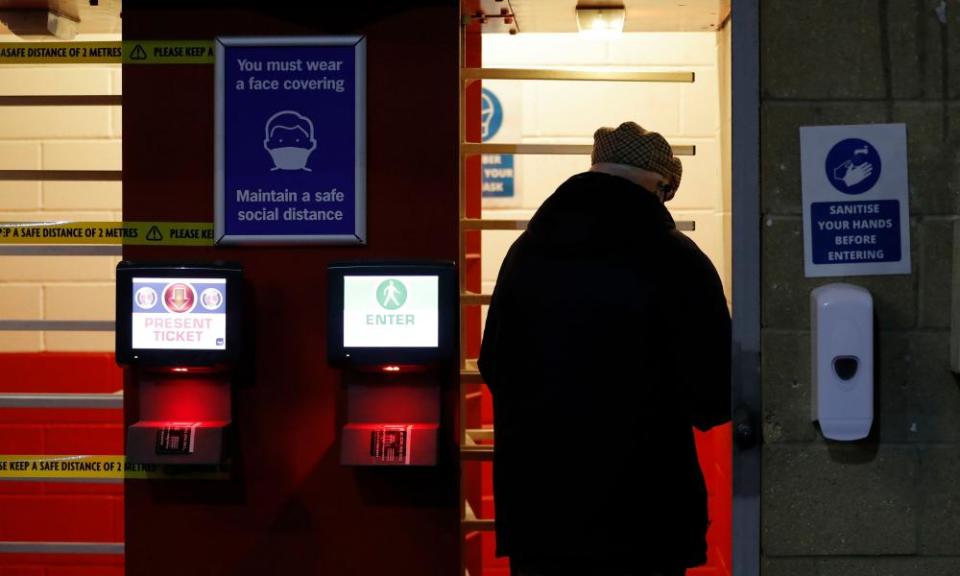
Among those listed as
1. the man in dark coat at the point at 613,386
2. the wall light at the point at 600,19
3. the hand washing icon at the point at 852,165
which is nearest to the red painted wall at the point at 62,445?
the wall light at the point at 600,19

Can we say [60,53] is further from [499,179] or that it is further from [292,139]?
[499,179]

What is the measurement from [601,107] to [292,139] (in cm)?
205

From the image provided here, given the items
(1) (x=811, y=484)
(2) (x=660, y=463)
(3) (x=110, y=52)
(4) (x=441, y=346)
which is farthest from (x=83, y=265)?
(1) (x=811, y=484)

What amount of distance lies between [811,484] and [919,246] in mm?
549

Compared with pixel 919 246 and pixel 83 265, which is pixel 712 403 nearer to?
pixel 919 246

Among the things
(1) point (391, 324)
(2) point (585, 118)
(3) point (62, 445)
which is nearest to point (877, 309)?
(1) point (391, 324)

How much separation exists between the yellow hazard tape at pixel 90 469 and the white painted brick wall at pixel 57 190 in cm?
150

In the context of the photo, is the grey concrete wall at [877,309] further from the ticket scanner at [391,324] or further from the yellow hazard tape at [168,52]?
the yellow hazard tape at [168,52]

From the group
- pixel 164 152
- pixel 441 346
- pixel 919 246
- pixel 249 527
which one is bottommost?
pixel 249 527

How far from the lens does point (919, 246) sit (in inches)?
94.3

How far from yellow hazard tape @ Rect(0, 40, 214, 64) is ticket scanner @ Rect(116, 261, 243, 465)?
0.68 metres

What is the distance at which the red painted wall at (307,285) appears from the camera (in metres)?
3.58

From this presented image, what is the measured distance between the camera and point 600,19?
3984 mm

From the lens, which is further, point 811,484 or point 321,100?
point 321,100
